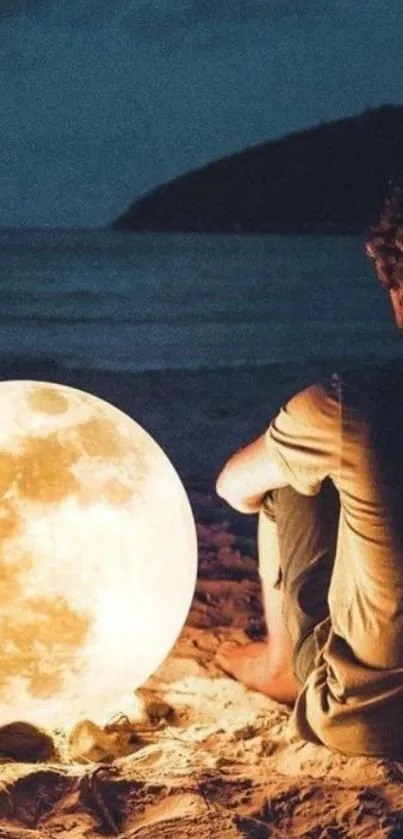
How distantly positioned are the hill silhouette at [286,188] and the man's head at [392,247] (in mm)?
93023

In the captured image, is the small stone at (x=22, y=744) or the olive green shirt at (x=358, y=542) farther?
the small stone at (x=22, y=744)

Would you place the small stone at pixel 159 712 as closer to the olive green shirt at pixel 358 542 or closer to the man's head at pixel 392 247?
the olive green shirt at pixel 358 542

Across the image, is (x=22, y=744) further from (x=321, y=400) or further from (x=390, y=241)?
(x=390, y=241)

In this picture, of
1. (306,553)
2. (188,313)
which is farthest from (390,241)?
(188,313)

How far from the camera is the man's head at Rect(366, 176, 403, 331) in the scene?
127 inches

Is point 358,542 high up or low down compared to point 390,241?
down

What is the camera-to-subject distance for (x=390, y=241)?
3240 mm

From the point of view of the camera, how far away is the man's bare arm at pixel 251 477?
3.54 metres

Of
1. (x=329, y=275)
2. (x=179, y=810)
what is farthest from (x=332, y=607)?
(x=329, y=275)

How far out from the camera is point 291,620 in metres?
3.81

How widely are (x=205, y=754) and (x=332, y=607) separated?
0.72 m

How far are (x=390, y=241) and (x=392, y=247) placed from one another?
0.02 m

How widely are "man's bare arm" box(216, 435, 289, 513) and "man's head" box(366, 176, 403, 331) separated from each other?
1.85ft

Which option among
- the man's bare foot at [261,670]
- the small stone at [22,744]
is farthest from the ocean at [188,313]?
the small stone at [22,744]
